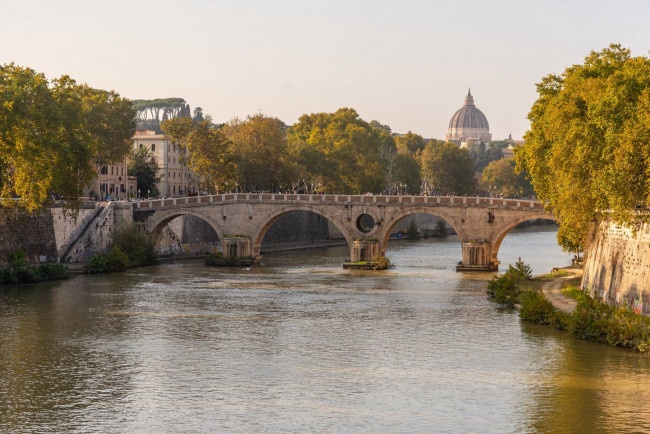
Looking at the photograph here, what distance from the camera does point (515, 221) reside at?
7256 cm

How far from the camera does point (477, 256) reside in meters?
73.4

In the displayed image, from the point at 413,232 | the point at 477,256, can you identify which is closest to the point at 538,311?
the point at 477,256

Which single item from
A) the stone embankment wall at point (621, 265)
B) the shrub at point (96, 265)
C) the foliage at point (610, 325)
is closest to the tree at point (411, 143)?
the shrub at point (96, 265)

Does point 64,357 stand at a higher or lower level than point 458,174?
lower

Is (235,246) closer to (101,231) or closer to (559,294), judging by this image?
(101,231)

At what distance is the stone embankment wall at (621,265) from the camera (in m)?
40.8

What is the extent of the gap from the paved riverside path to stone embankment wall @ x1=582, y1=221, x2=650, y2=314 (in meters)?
1.43

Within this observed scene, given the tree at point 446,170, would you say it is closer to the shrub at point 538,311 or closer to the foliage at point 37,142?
the foliage at point 37,142

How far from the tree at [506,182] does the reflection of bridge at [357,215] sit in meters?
94.9

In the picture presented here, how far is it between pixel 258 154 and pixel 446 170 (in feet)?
178

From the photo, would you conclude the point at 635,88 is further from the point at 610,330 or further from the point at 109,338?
the point at 109,338

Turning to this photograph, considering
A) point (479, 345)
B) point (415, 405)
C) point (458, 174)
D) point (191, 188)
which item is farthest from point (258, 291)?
point (458, 174)

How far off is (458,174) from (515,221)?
7099 cm

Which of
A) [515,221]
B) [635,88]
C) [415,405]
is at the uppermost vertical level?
[635,88]
